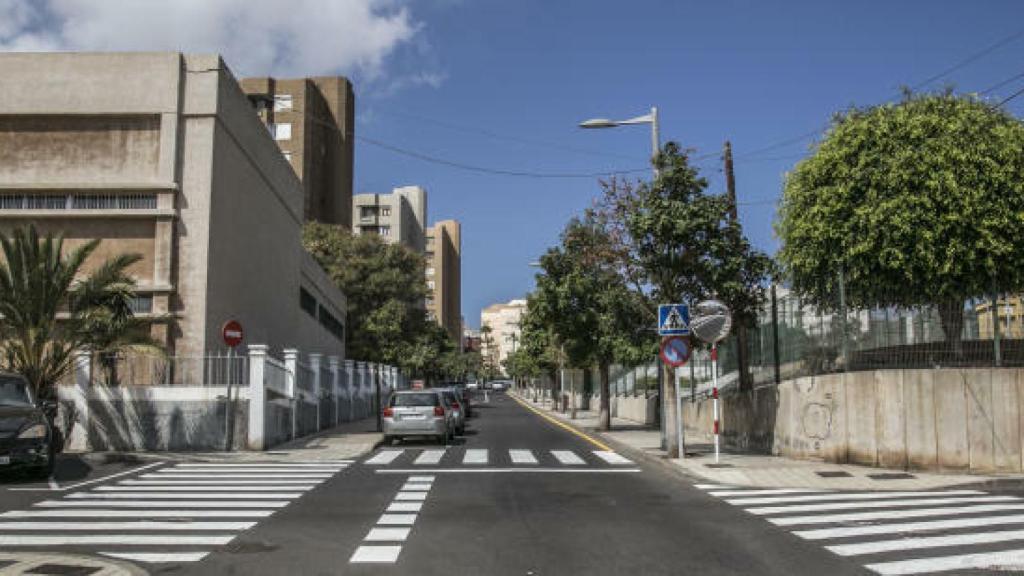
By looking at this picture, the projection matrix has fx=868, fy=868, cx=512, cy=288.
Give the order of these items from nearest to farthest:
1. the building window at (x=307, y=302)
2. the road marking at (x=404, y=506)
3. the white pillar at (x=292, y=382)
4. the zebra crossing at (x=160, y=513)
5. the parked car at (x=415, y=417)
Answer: the zebra crossing at (x=160, y=513), the road marking at (x=404, y=506), the parked car at (x=415, y=417), the white pillar at (x=292, y=382), the building window at (x=307, y=302)

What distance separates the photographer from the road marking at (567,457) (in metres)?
18.1

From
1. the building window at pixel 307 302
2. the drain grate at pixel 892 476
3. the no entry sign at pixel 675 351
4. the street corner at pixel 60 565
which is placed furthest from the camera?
the building window at pixel 307 302

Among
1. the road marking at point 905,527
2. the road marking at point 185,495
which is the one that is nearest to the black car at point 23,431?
the road marking at point 185,495

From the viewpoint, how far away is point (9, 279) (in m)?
19.1

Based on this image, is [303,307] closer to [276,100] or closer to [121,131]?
[121,131]

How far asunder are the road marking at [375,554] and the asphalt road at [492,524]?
0.06 feet

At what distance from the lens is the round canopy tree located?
18.0 m

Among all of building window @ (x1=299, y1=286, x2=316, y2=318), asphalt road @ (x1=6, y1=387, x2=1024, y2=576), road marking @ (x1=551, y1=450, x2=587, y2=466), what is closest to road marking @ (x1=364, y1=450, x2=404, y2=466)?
asphalt road @ (x1=6, y1=387, x2=1024, y2=576)

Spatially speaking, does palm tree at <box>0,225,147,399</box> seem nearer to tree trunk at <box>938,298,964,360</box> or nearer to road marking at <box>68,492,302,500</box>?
road marking at <box>68,492,302,500</box>

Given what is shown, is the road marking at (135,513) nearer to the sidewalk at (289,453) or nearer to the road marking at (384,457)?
the road marking at (384,457)

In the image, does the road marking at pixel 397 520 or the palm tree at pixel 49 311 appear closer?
the road marking at pixel 397 520

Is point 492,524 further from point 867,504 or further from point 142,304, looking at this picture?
point 142,304

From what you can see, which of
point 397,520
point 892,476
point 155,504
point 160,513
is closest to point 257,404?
point 155,504

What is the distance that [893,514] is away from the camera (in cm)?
1069
